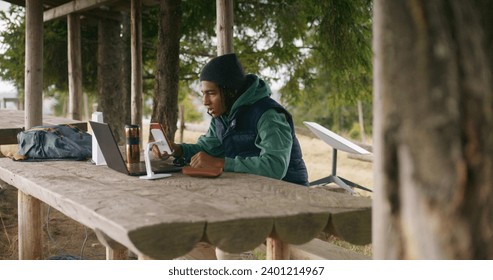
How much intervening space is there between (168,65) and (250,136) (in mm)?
4935

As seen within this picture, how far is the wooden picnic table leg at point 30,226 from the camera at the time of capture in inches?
181

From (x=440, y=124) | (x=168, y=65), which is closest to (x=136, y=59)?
(x=168, y=65)

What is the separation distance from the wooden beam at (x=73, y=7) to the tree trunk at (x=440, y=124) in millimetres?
7263

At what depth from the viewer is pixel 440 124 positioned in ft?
5.76

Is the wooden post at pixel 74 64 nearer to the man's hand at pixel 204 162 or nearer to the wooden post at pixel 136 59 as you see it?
the wooden post at pixel 136 59

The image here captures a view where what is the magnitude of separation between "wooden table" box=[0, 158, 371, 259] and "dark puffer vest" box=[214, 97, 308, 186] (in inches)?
21.8

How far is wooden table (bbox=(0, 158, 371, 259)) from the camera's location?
226 centimetres

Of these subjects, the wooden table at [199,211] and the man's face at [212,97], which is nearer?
the wooden table at [199,211]

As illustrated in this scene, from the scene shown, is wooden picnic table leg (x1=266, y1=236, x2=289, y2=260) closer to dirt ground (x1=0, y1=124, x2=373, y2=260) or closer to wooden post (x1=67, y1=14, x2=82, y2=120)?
dirt ground (x1=0, y1=124, x2=373, y2=260)

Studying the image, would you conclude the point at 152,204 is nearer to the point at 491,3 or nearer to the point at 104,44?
the point at 491,3

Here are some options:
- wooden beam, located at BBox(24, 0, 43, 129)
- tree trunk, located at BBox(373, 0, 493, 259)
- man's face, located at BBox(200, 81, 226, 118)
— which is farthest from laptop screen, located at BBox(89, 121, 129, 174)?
wooden beam, located at BBox(24, 0, 43, 129)

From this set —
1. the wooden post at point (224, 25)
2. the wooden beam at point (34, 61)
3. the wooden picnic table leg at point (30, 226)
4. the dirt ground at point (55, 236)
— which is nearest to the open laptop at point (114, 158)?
the dirt ground at point (55, 236)

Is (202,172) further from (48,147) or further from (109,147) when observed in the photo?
(48,147)

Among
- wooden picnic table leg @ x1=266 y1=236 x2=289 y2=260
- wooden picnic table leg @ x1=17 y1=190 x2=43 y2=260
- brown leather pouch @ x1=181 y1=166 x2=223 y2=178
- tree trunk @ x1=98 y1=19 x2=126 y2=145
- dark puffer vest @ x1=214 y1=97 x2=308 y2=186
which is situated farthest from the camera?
tree trunk @ x1=98 y1=19 x2=126 y2=145
